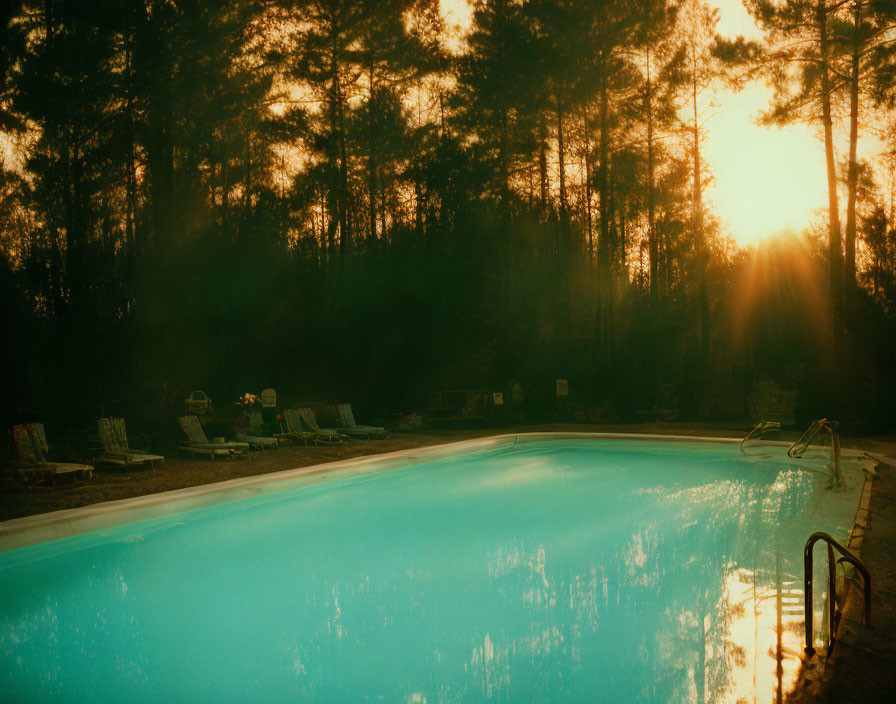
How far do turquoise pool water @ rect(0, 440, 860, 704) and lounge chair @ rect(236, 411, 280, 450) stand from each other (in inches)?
117

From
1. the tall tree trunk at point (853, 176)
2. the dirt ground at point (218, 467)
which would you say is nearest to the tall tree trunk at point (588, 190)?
the dirt ground at point (218, 467)

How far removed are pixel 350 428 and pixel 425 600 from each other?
8.27 meters

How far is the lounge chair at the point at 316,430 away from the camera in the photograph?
40.7ft

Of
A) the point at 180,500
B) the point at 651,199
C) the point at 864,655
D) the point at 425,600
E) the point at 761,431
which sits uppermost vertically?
the point at 651,199

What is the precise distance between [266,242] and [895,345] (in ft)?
43.5

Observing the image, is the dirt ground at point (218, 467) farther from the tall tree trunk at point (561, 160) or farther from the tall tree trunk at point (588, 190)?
the tall tree trunk at point (561, 160)

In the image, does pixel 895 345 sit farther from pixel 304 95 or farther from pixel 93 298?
pixel 93 298

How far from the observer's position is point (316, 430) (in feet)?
41.3

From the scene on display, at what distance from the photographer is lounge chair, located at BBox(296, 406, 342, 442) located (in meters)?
12.4

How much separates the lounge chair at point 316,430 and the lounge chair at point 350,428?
26 cm

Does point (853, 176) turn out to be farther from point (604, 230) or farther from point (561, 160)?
point (561, 160)

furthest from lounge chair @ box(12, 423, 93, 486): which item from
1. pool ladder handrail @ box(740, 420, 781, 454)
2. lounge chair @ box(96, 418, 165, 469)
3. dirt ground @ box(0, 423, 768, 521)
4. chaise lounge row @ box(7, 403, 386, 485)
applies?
pool ladder handrail @ box(740, 420, 781, 454)

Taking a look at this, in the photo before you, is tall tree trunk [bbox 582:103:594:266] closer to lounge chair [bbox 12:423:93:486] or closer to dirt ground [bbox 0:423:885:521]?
dirt ground [bbox 0:423:885:521]

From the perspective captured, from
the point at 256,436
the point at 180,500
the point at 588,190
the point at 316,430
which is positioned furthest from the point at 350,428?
the point at 588,190
